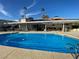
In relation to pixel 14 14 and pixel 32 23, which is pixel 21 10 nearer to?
pixel 14 14

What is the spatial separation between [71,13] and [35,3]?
10169 mm

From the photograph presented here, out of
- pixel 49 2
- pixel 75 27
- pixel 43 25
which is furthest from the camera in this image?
pixel 49 2

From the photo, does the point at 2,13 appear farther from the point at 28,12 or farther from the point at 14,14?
the point at 28,12

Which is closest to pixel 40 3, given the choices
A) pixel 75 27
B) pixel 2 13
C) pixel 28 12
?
pixel 28 12

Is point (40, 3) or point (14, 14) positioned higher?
point (40, 3)

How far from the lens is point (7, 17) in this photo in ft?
136

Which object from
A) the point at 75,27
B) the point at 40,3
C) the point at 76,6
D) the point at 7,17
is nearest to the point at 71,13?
the point at 76,6

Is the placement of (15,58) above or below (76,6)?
below

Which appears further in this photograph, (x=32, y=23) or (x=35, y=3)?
(x=35, y=3)

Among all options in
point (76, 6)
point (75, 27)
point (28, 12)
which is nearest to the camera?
point (75, 27)

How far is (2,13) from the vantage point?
4044 cm

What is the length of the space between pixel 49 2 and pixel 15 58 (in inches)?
1366

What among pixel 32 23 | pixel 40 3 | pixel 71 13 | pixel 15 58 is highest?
pixel 40 3

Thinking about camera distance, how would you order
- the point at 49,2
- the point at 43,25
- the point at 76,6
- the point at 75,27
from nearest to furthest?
1. the point at 75,27
2. the point at 43,25
3. the point at 76,6
4. the point at 49,2
